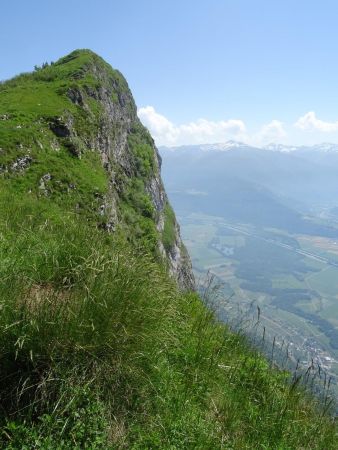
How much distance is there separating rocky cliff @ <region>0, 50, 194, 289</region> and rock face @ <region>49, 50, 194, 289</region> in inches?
2.7

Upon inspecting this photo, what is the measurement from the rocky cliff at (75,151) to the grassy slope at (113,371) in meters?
1.58

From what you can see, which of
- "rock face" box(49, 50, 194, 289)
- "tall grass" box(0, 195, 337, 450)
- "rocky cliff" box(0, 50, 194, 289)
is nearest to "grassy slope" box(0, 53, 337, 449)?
"tall grass" box(0, 195, 337, 450)

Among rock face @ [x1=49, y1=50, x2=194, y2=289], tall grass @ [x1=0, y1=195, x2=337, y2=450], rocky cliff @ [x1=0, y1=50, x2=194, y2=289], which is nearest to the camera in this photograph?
tall grass @ [x1=0, y1=195, x2=337, y2=450]

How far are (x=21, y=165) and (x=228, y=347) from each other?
608 inches

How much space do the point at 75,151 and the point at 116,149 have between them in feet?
62.2

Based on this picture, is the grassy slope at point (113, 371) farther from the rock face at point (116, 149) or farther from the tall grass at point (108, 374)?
the rock face at point (116, 149)

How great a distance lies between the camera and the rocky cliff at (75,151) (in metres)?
19.4

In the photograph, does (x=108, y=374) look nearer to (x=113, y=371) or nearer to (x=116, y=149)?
(x=113, y=371)

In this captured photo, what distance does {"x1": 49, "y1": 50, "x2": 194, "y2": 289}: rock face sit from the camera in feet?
85.3

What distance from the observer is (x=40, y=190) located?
1833 cm

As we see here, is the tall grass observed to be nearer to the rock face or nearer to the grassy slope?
the grassy slope

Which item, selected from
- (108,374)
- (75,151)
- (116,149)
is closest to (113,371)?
(108,374)

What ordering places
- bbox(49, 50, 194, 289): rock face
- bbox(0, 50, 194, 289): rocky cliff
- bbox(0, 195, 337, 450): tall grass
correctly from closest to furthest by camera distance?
bbox(0, 195, 337, 450): tall grass, bbox(0, 50, 194, 289): rocky cliff, bbox(49, 50, 194, 289): rock face

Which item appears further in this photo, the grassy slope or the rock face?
the rock face
